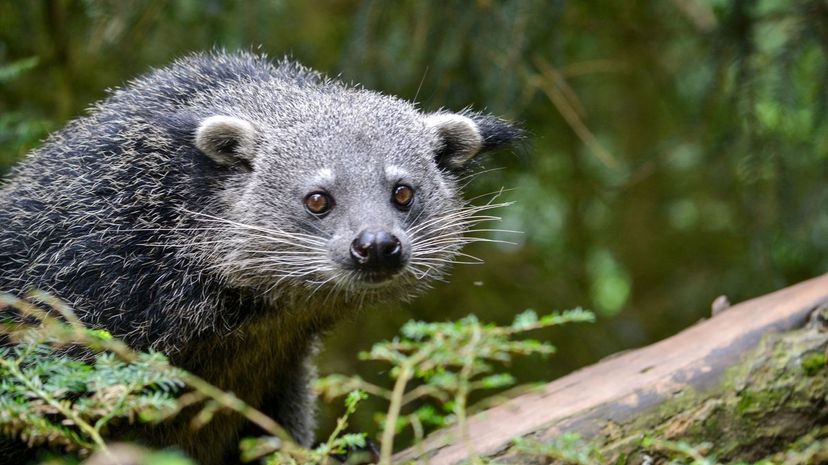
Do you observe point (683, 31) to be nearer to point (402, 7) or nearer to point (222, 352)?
point (402, 7)

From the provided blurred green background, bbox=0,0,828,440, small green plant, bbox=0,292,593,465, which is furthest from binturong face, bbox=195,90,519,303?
blurred green background, bbox=0,0,828,440

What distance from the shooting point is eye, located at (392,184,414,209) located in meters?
6.80

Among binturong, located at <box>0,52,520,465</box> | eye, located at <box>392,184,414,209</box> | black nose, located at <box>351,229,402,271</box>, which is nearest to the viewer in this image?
black nose, located at <box>351,229,402,271</box>

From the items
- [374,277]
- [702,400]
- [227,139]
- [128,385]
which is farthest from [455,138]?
[128,385]

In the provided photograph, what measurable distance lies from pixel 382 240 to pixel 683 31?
656 centimetres

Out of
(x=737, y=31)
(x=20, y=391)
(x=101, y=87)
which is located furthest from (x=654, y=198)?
(x=20, y=391)

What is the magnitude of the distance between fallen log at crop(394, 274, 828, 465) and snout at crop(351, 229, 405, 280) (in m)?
1.14

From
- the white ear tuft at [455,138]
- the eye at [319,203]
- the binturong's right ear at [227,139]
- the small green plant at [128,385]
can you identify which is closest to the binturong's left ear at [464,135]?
the white ear tuft at [455,138]

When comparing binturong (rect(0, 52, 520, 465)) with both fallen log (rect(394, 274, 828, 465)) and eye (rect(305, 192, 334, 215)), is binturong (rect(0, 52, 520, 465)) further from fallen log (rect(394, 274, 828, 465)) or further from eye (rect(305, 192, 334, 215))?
fallen log (rect(394, 274, 828, 465))

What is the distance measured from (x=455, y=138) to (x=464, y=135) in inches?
3.0

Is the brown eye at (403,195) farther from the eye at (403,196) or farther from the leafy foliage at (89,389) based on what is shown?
the leafy foliage at (89,389)

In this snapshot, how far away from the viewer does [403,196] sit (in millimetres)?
6855

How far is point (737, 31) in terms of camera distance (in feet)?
29.3

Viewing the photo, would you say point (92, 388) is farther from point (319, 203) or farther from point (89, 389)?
point (319, 203)
